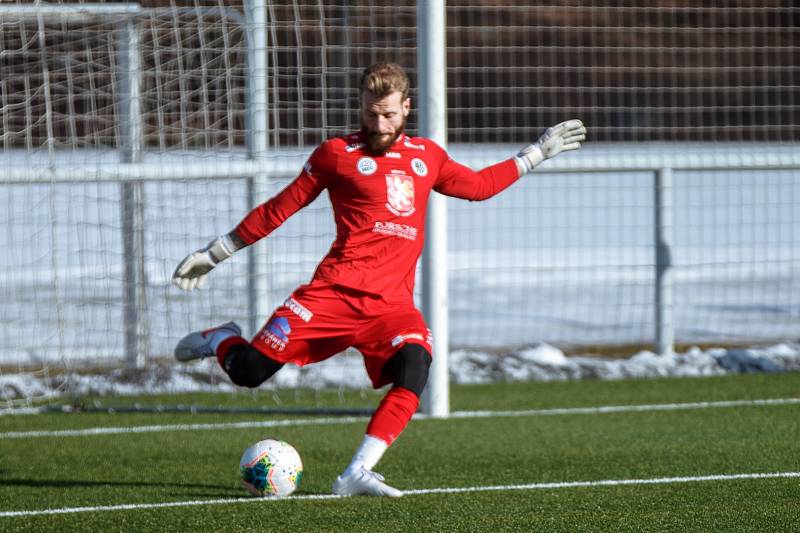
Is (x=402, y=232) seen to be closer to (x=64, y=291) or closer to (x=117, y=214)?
(x=117, y=214)

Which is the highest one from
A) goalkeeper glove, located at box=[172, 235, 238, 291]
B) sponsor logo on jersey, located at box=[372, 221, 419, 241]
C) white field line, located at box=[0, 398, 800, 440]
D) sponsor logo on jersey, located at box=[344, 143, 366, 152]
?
sponsor logo on jersey, located at box=[344, 143, 366, 152]

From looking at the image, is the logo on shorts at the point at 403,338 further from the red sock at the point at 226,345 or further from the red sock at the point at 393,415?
the red sock at the point at 226,345

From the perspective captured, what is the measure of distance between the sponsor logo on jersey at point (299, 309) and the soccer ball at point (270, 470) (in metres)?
0.51

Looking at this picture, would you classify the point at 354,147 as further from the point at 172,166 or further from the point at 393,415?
the point at 172,166

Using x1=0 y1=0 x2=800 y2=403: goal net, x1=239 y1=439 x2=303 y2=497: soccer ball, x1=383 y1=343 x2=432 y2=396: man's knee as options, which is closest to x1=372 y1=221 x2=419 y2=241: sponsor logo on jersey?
x1=383 y1=343 x2=432 y2=396: man's knee

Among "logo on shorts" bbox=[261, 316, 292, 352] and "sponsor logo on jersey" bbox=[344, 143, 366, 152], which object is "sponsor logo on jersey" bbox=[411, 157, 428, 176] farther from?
"logo on shorts" bbox=[261, 316, 292, 352]

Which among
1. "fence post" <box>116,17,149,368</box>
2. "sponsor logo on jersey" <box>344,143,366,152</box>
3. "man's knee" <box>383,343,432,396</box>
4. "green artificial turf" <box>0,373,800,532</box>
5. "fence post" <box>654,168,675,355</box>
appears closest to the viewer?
"green artificial turf" <box>0,373,800,532</box>

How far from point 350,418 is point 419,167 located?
2.48 meters

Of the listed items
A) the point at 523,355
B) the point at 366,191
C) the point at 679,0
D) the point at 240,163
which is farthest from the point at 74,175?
the point at 679,0

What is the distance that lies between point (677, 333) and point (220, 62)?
469cm

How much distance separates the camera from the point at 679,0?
16203 millimetres

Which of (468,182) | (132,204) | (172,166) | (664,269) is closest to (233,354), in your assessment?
(468,182)

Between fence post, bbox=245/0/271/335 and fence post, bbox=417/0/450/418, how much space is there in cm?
100

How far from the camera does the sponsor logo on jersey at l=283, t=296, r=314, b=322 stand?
5051 millimetres
